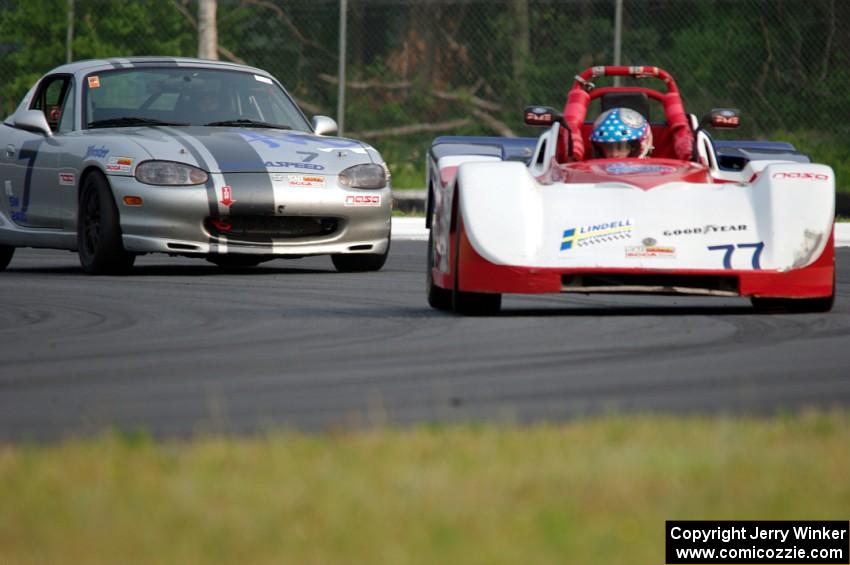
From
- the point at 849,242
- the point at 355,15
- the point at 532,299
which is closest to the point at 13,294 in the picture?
the point at 532,299

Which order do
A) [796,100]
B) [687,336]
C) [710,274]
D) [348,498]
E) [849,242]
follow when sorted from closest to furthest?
[348,498], [687,336], [710,274], [849,242], [796,100]

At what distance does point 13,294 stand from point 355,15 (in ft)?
36.4

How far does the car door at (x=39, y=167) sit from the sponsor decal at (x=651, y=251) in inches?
196

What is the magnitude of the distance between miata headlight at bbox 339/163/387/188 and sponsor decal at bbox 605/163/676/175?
3102 mm

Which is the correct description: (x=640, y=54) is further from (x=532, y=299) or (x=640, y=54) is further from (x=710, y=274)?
(x=710, y=274)

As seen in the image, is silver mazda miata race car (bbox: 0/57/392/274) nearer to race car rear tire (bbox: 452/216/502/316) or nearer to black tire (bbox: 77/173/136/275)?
black tire (bbox: 77/173/136/275)

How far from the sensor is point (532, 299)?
10.1m

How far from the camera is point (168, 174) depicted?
11.6 m

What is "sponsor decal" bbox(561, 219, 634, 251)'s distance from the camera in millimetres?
8359

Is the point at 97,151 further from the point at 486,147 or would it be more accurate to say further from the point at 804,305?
the point at 804,305

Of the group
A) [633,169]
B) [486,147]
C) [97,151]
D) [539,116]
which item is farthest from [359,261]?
[633,169]

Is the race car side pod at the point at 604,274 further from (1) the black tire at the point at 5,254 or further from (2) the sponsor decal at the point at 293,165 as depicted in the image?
(1) the black tire at the point at 5,254

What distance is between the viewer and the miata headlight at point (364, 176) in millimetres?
12016

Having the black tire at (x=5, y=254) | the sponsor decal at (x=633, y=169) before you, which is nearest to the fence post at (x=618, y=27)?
the black tire at (x=5, y=254)
